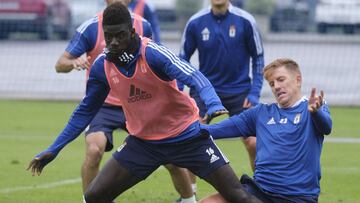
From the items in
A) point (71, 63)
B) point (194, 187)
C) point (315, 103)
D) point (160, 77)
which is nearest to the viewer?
point (315, 103)

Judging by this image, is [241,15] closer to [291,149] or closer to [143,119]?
[143,119]

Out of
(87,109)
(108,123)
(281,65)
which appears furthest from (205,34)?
(281,65)

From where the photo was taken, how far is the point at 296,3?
119 feet

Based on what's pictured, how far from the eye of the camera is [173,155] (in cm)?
820

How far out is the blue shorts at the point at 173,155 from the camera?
8102mm

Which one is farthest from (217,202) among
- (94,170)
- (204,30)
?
(204,30)

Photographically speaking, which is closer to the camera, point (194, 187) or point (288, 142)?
point (288, 142)

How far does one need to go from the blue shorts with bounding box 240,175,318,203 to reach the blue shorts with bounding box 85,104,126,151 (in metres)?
2.63

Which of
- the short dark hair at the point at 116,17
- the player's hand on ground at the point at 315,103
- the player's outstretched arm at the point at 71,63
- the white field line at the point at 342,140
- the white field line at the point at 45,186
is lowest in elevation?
the white field line at the point at 342,140

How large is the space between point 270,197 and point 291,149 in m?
0.37

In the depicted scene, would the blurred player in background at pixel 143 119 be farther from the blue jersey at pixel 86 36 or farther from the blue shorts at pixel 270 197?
the blue jersey at pixel 86 36

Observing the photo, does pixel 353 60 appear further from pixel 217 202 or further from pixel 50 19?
pixel 217 202

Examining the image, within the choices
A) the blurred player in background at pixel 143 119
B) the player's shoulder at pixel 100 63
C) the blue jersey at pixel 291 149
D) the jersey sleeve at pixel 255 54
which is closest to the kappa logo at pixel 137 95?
the blurred player in background at pixel 143 119

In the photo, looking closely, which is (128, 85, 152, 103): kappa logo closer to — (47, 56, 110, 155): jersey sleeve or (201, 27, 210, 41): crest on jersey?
(47, 56, 110, 155): jersey sleeve
